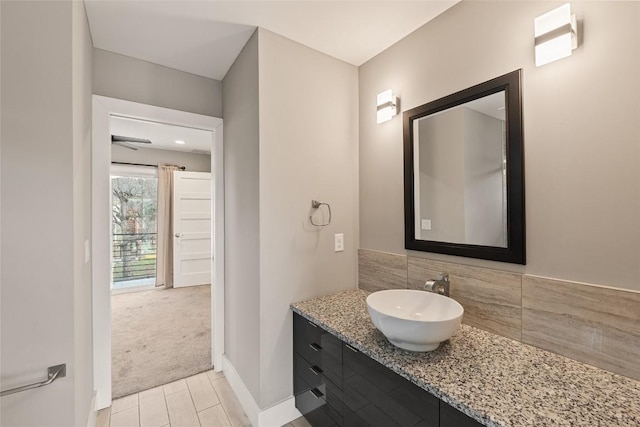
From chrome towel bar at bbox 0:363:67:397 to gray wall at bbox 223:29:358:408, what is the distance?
917 millimetres

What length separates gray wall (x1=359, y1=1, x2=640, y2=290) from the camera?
3.56 ft

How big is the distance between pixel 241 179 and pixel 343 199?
768 millimetres

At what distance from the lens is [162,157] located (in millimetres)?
5203

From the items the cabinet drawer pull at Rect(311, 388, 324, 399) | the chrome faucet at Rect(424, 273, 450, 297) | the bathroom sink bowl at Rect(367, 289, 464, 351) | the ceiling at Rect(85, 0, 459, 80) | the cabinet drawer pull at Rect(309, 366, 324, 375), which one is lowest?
the cabinet drawer pull at Rect(311, 388, 324, 399)

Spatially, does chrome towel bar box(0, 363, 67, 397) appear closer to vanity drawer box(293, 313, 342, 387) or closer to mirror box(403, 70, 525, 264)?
vanity drawer box(293, 313, 342, 387)

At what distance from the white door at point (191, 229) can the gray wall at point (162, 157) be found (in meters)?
0.37

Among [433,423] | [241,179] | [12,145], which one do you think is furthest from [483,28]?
[12,145]

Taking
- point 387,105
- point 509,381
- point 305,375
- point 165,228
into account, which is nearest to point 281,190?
point 387,105

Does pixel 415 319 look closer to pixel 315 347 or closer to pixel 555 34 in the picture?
pixel 315 347

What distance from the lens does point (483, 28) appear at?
4.93ft

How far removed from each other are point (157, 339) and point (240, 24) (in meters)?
3.08

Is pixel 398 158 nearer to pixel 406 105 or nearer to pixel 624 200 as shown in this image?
pixel 406 105

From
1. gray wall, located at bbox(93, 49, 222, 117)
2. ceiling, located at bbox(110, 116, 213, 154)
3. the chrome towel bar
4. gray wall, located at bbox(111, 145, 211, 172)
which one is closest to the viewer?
the chrome towel bar

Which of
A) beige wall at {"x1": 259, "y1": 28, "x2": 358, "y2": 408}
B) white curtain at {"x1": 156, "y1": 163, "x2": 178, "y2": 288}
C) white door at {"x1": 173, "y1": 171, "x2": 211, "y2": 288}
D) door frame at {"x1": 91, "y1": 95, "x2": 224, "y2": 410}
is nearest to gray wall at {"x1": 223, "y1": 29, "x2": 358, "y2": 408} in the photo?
beige wall at {"x1": 259, "y1": 28, "x2": 358, "y2": 408}
